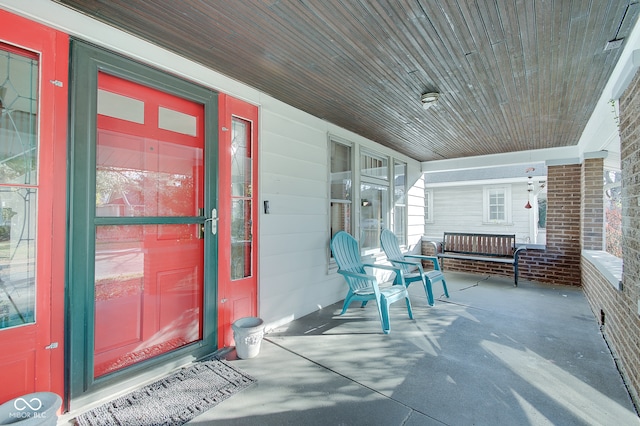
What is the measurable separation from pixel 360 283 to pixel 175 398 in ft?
8.21

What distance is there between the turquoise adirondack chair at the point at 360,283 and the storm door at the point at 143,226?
5.57ft

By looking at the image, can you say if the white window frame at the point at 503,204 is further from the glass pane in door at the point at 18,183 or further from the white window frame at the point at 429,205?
the glass pane in door at the point at 18,183

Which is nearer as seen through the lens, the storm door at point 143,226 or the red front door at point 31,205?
the red front door at point 31,205

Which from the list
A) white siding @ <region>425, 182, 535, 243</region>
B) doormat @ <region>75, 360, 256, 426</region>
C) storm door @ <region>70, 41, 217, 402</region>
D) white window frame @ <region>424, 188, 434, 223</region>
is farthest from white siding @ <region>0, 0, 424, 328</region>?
white window frame @ <region>424, 188, 434, 223</region>

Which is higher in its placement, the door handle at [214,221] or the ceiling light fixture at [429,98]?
the ceiling light fixture at [429,98]

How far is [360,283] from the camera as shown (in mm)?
4016

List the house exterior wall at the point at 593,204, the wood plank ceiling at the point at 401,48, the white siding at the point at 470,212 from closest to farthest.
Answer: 1. the wood plank ceiling at the point at 401,48
2. the house exterior wall at the point at 593,204
3. the white siding at the point at 470,212

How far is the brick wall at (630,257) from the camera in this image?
211cm

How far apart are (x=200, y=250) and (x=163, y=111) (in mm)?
1219

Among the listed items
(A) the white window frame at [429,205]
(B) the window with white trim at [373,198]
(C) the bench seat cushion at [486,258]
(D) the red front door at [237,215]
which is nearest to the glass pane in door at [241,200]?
(D) the red front door at [237,215]

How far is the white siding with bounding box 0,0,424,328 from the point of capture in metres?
3.06

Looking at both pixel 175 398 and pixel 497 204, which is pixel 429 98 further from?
pixel 497 204

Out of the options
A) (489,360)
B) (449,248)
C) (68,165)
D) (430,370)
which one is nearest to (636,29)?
(489,360)

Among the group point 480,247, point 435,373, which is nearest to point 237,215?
point 435,373
